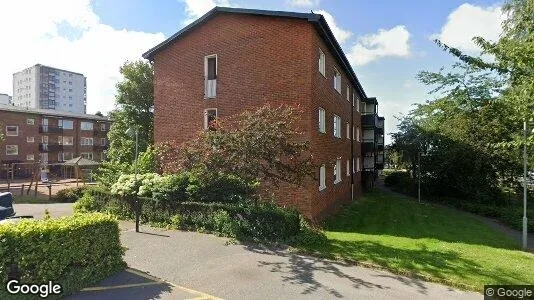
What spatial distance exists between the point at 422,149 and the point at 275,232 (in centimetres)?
2272

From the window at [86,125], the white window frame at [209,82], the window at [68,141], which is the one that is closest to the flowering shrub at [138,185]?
the white window frame at [209,82]

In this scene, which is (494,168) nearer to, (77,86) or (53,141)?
(53,141)

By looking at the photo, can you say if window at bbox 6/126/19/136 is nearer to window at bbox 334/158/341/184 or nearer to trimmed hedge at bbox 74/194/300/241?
trimmed hedge at bbox 74/194/300/241

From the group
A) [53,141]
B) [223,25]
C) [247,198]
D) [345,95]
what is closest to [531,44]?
[247,198]

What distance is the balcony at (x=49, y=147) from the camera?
46.4 meters

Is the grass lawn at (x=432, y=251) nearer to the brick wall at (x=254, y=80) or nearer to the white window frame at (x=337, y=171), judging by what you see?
the white window frame at (x=337, y=171)

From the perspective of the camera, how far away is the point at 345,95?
73.9 feet

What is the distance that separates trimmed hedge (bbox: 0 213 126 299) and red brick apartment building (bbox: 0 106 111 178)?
39143mm

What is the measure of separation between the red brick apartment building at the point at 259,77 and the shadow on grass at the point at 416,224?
1.38 m

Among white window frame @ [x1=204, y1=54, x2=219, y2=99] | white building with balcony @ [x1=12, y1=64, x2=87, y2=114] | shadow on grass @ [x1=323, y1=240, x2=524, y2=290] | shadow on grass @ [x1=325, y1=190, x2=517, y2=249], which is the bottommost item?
shadow on grass @ [x1=325, y1=190, x2=517, y2=249]

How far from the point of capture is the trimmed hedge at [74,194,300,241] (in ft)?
34.0

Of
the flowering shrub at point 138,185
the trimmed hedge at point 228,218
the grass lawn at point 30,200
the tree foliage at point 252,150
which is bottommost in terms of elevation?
the grass lawn at point 30,200

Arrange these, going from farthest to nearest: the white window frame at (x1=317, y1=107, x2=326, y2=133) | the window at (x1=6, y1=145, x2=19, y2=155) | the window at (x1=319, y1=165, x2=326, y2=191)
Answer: the window at (x1=6, y1=145, x2=19, y2=155) < the window at (x1=319, y1=165, x2=326, y2=191) < the white window frame at (x1=317, y1=107, x2=326, y2=133)

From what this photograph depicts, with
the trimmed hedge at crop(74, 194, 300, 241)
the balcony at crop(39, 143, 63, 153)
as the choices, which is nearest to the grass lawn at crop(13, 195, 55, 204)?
the trimmed hedge at crop(74, 194, 300, 241)
